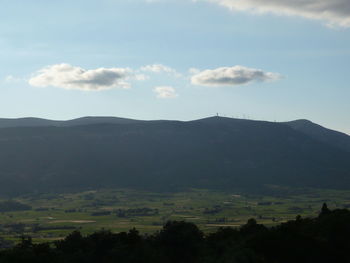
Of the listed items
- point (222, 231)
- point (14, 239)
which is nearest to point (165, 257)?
point (222, 231)

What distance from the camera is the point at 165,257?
9056 cm

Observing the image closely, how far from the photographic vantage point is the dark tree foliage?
77750 mm

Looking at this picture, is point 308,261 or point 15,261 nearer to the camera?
point 15,261

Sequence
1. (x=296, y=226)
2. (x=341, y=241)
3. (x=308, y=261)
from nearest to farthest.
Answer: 1. (x=308, y=261)
2. (x=341, y=241)
3. (x=296, y=226)

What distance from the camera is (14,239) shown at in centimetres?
18762

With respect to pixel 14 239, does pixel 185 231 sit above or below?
above

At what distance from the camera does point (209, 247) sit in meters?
90.4

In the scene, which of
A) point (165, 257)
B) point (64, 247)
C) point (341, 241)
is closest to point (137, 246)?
point (165, 257)

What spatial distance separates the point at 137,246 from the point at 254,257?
20.4 metres

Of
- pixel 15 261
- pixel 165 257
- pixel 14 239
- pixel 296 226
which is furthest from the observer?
pixel 14 239

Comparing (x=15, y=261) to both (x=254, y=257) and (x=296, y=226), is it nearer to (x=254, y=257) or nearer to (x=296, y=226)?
(x=254, y=257)

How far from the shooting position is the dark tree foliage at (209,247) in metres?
77.8

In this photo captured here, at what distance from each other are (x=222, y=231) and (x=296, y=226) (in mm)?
13523

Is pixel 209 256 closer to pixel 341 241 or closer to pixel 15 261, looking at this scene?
pixel 341 241
